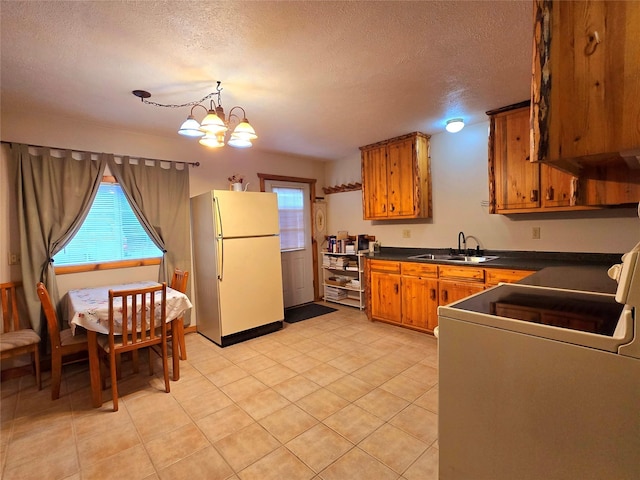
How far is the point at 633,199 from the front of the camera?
161 centimetres

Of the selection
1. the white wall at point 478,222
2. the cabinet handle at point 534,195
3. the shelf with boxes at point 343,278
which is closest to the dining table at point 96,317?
the shelf with boxes at point 343,278

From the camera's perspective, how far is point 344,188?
5242 millimetres

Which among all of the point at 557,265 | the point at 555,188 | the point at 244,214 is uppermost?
the point at 555,188

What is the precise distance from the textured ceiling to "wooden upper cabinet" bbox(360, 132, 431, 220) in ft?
2.52

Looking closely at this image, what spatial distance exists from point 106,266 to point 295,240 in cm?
267

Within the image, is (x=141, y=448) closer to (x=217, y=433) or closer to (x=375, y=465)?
(x=217, y=433)

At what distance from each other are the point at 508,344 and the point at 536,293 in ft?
2.09

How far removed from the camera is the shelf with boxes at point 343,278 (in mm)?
4819

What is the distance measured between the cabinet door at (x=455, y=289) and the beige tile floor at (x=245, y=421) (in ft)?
1.93

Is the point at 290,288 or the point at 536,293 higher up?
the point at 536,293

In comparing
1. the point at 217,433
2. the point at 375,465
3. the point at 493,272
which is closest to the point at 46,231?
the point at 217,433

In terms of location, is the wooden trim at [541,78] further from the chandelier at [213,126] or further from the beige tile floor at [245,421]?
the chandelier at [213,126]

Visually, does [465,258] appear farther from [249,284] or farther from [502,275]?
[249,284]

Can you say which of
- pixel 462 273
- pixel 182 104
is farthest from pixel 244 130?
pixel 462 273
